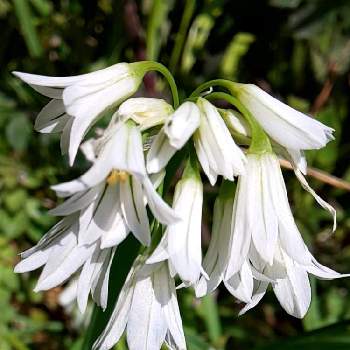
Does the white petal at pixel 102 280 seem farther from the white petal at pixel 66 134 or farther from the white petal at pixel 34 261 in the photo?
the white petal at pixel 66 134

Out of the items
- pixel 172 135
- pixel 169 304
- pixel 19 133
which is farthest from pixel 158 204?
pixel 19 133

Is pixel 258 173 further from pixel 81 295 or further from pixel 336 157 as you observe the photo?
pixel 336 157

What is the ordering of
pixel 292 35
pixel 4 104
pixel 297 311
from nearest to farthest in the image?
pixel 297 311 < pixel 4 104 < pixel 292 35

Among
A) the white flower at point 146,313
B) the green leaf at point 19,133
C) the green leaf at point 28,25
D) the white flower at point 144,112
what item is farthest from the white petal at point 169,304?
the green leaf at point 28,25

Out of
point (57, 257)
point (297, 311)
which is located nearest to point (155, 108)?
point (57, 257)

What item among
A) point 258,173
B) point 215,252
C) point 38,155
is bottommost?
point 38,155

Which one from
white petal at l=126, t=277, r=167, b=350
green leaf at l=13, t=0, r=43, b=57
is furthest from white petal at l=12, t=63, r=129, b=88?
green leaf at l=13, t=0, r=43, b=57

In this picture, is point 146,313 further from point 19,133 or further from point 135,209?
point 19,133

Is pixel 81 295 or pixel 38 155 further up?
pixel 81 295
